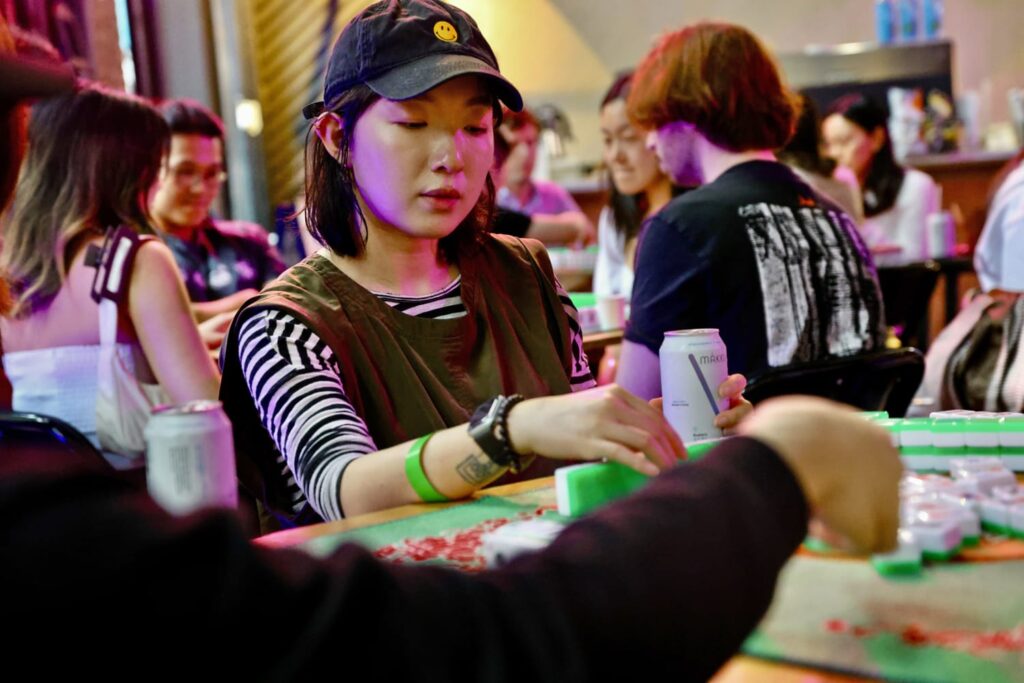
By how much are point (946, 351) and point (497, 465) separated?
2011 mm

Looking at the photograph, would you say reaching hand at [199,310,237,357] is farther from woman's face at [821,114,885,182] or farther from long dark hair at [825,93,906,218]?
long dark hair at [825,93,906,218]

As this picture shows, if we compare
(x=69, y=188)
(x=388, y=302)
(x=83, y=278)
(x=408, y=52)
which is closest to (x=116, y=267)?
(x=83, y=278)

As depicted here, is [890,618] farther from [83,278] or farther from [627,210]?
[627,210]

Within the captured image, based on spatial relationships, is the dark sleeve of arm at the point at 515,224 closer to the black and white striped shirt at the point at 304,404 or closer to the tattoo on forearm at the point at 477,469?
the black and white striped shirt at the point at 304,404

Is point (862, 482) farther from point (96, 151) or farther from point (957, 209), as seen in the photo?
point (957, 209)

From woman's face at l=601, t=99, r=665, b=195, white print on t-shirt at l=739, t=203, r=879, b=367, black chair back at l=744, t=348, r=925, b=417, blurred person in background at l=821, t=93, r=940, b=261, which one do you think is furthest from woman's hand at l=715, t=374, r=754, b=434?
blurred person in background at l=821, t=93, r=940, b=261

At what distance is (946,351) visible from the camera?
298cm

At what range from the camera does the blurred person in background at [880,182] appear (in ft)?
20.1

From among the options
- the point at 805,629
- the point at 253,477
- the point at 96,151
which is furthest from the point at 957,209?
the point at 805,629

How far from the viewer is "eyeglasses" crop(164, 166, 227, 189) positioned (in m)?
4.28

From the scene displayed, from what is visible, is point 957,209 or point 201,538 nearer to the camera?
point 201,538

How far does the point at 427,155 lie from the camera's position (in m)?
1.78

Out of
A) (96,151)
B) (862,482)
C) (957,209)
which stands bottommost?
(957,209)

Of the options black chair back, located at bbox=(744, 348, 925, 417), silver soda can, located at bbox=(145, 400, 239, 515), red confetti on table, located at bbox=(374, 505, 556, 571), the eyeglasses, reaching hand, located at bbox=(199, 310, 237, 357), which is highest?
the eyeglasses
